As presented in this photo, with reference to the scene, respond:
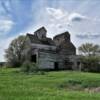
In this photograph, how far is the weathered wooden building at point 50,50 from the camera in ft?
188

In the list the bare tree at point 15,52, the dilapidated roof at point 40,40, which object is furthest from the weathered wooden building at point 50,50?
the bare tree at point 15,52

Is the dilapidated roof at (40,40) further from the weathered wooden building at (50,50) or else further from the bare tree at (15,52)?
the bare tree at (15,52)

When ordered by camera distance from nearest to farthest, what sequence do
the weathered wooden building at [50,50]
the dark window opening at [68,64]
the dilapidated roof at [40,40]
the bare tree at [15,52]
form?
1. the weathered wooden building at [50,50]
2. the bare tree at [15,52]
3. the dilapidated roof at [40,40]
4. the dark window opening at [68,64]

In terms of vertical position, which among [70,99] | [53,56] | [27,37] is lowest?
[70,99]

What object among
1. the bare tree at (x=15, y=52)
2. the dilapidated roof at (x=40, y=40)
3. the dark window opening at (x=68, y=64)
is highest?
the dilapidated roof at (x=40, y=40)

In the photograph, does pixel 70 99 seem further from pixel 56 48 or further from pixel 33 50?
pixel 56 48

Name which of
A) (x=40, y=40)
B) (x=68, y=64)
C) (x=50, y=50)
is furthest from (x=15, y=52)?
(x=68, y=64)

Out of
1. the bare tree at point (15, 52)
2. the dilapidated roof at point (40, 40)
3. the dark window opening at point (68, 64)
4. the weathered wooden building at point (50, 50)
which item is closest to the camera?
the weathered wooden building at point (50, 50)

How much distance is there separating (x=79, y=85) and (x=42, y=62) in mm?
30949

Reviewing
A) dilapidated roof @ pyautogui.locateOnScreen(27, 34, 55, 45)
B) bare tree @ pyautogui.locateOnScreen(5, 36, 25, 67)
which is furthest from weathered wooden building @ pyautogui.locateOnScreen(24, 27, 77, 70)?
bare tree @ pyautogui.locateOnScreen(5, 36, 25, 67)

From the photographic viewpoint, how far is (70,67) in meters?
61.2

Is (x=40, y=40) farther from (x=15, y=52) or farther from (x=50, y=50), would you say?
(x=15, y=52)

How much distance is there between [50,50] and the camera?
62906 millimetres

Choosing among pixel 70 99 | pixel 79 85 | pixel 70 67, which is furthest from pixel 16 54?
pixel 70 99
